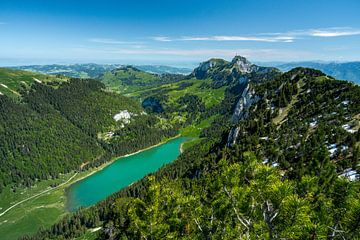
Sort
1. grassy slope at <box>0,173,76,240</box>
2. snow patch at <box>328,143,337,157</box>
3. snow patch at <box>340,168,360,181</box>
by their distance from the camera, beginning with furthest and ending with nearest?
1. grassy slope at <box>0,173,76,240</box>
2. snow patch at <box>328,143,337,157</box>
3. snow patch at <box>340,168,360,181</box>

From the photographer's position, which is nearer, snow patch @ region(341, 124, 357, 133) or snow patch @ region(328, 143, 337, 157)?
snow patch @ region(328, 143, 337, 157)

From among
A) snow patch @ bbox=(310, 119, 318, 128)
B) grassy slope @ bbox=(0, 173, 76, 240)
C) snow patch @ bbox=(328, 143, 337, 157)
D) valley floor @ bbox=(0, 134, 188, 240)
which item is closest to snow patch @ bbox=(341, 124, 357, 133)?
snow patch @ bbox=(328, 143, 337, 157)

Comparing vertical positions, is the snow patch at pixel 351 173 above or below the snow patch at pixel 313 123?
below

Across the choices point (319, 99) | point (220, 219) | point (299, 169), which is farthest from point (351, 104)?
point (220, 219)

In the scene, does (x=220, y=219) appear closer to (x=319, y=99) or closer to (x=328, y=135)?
(x=328, y=135)

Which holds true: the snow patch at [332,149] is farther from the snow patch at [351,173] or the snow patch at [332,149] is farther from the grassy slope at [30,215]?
the grassy slope at [30,215]

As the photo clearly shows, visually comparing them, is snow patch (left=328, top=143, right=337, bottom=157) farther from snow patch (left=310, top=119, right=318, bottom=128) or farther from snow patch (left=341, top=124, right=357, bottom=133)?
snow patch (left=310, top=119, right=318, bottom=128)

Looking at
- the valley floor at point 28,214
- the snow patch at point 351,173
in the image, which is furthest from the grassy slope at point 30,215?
the snow patch at point 351,173

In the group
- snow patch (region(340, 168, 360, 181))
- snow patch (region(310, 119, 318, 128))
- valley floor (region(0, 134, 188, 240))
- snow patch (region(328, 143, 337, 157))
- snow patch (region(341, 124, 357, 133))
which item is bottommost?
valley floor (region(0, 134, 188, 240))
